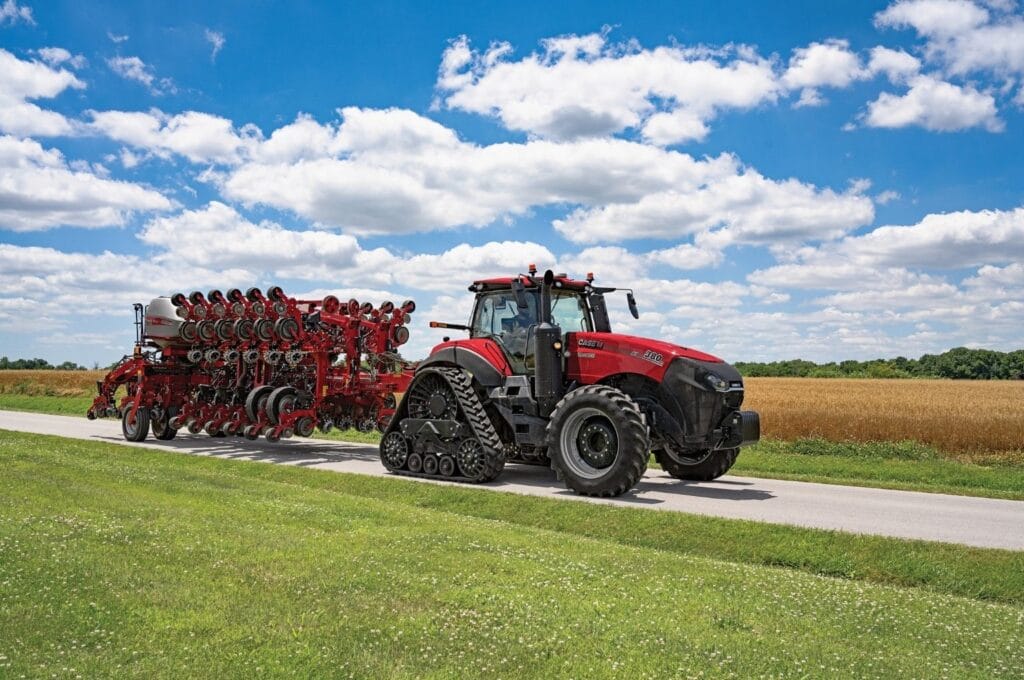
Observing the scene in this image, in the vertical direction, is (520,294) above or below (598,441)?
above

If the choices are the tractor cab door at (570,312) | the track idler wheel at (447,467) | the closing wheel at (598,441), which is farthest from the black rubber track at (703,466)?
the track idler wheel at (447,467)

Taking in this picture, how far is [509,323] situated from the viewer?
43.8 ft

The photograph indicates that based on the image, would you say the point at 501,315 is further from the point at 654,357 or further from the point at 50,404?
the point at 50,404

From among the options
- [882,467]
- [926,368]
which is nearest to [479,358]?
[882,467]

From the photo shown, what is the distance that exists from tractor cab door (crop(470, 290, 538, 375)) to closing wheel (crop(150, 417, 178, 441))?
9.94 m

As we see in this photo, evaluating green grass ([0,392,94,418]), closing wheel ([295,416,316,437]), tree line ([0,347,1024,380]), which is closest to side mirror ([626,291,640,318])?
closing wheel ([295,416,316,437])

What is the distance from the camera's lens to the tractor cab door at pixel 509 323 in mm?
12922

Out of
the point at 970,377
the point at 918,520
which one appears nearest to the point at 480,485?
the point at 918,520

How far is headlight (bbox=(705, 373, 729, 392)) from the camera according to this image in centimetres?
1148

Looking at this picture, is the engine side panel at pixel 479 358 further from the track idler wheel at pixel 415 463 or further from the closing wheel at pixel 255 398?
the closing wheel at pixel 255 398

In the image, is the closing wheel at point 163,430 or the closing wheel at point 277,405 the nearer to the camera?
the closing wheel at point 277,405

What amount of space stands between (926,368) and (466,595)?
8731 centimetres

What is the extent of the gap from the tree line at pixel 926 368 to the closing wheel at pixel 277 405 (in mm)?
66793

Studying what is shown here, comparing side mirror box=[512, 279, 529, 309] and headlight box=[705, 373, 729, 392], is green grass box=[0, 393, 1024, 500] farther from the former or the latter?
side mirror box=[512, 279, 529, 309]
